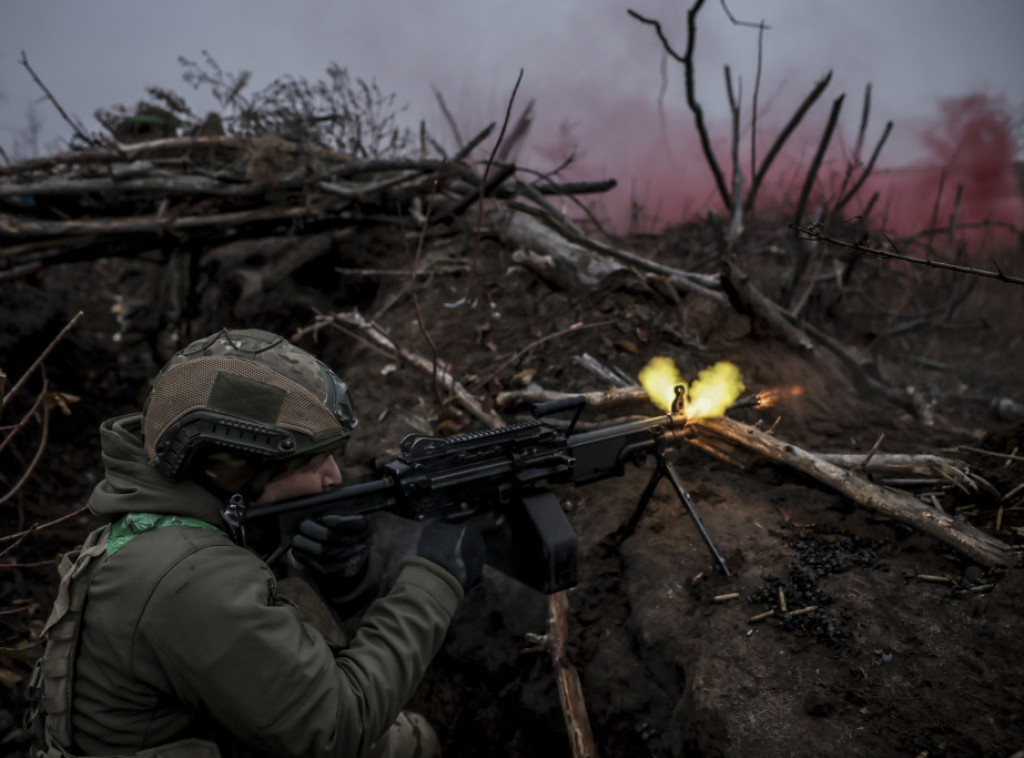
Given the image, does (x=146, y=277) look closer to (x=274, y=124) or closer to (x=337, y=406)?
(x=274, y=124)

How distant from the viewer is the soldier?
1.51 m

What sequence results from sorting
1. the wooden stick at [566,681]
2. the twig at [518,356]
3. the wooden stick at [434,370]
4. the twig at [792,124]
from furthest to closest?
the twig at [792,124] < the twig at [518,356] < the wooden stick at [434,370] < the wooden stick at [566,681]

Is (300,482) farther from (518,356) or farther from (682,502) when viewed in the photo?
(518,356)

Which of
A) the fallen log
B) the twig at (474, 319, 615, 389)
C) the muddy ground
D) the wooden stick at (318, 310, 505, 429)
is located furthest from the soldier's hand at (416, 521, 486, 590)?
the twig at (474, 319, 615, 389)

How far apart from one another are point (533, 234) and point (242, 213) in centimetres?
297

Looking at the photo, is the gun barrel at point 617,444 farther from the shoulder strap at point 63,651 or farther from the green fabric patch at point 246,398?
the shoulder strap at point 63,651

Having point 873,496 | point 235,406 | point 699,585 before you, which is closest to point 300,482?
point 235,406

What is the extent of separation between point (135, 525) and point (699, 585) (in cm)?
223

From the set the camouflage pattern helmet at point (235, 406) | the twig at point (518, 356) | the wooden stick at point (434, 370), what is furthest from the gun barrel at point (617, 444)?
the twig at point (518, 356)

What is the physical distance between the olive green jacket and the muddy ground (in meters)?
1.15

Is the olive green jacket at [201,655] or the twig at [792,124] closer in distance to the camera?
the olive green jacket at [201,655]

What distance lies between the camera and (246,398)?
67.8 inches

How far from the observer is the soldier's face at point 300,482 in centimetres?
195

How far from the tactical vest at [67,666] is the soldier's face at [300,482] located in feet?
1.54
